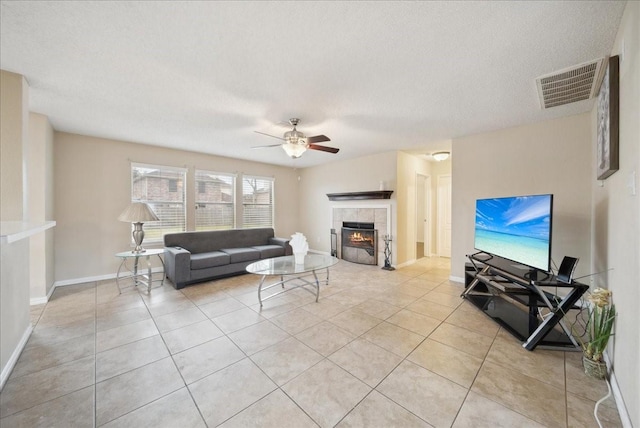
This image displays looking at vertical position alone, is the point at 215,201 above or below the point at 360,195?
below

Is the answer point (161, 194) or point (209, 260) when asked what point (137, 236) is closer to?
point (209, 260)

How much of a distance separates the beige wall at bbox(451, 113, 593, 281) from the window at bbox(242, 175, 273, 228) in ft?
14.6

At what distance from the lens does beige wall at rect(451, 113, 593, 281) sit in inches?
119

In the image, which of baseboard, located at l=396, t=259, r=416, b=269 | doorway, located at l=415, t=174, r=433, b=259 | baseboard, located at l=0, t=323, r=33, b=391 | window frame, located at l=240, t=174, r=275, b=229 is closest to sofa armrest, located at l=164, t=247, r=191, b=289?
baseboard, located at l=0, t=323, r=33, b=391

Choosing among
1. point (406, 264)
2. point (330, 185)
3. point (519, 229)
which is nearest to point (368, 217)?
point (406, 264)

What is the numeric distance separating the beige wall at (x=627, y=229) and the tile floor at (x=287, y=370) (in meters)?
0.33

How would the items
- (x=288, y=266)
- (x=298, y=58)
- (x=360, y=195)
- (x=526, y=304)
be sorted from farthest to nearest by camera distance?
(x=360, y=195) < (x=288, y=266) < (x=526, y=304) < (x=298, y=58)

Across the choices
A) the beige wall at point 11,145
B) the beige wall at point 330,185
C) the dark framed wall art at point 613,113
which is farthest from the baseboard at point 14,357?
the beige wall at point 330,185

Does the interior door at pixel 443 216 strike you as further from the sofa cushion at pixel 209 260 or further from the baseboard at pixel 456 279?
the sofa cushion at pixel 209 260

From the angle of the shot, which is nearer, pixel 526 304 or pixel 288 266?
pixel 526 304

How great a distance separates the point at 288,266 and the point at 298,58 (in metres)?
2.50

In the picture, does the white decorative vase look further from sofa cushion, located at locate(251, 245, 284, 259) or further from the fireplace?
the fireplace

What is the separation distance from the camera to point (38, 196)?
3098mm

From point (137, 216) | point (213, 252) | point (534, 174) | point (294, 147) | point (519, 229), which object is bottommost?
point (213, 252)
